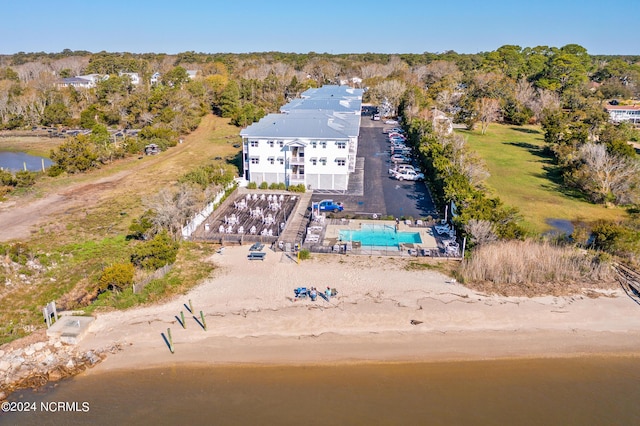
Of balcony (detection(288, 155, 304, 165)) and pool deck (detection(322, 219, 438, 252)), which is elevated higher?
balcony (detection(288, 155, 304, 165))

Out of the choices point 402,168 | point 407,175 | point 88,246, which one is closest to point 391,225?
point 407,175

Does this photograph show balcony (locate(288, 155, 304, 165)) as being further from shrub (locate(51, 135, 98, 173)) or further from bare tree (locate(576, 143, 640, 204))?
bare tree (locate(576, 143, 640, 204))

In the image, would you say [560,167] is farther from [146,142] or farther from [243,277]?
[146,142]

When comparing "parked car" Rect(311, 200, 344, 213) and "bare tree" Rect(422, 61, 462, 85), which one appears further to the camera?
"bare tree" Rect(422, 61, 462, 85)

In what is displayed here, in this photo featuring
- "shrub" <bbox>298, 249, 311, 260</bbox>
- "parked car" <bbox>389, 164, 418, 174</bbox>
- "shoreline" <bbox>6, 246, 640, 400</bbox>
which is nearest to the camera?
"shoreline" <bbox>6, 246, 640, 400</bbox>

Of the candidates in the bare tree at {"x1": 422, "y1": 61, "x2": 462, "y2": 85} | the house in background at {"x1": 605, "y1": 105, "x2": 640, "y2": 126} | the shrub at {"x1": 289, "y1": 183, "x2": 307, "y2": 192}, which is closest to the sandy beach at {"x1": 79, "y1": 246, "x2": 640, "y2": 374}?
the shrub at {"x1": 289, "y1": 183, "x2": 307, "y2": 192}

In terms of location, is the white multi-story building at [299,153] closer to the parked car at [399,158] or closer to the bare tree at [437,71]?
the parked car at [399,158]

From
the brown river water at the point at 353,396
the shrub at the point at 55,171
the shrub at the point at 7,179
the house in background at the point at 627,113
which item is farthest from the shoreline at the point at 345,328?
the house in background at the point at 627,113

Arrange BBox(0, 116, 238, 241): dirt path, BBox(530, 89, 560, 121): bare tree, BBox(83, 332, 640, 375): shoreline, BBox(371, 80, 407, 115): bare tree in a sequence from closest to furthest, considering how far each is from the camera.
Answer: BBox(83, 332, 640, 375): shoreline, BBox(0, 116, 238, 241): dirt path, BBox(530, 89, 560, 121): bare tree, BBox(371, 80, 407, 115): bare tree

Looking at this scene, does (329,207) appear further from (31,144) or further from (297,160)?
(31,144)
